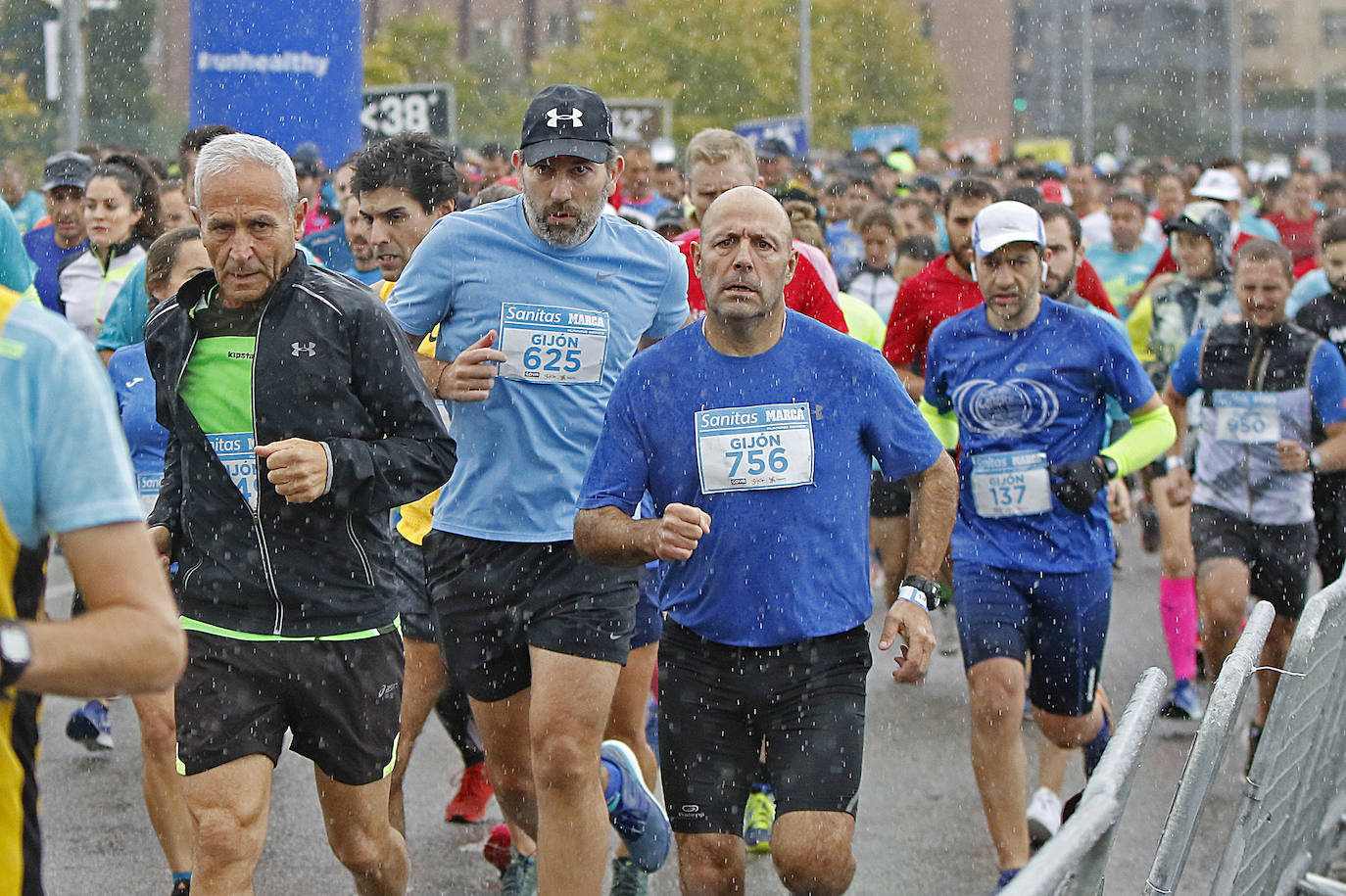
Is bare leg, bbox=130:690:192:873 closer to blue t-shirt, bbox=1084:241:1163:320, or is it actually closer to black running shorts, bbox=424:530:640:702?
black running shorts, bbox=424:530:640:702

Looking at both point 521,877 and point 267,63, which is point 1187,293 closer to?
point 521,877

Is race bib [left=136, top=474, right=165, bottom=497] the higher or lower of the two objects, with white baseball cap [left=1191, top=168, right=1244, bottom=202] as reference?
lower

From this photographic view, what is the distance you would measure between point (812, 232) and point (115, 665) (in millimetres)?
6655

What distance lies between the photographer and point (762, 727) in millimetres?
4574

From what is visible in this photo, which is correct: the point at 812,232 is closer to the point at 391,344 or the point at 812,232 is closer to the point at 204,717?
the point at 391,344

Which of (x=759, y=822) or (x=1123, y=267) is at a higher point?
(x=1123, y=267)

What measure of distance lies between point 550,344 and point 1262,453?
151 inches

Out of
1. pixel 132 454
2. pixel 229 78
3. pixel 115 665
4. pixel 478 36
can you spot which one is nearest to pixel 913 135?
pixel 229 78

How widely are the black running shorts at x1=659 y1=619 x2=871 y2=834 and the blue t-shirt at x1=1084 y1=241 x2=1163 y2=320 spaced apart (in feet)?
28.4

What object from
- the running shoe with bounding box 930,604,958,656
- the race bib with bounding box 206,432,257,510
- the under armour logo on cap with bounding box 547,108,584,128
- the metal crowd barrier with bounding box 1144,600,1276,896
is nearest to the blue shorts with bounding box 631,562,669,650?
the under armour logo on cap with bounding box 547,108,584,128

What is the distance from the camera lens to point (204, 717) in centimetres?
420

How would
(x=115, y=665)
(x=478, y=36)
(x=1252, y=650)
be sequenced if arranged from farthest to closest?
(x=478, y=36) → (x=1252, y=650) → (x=115, y=665)

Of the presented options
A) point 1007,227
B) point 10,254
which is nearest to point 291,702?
point 10,254

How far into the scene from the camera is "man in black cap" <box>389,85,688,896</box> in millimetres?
5094
